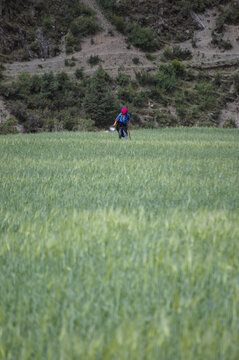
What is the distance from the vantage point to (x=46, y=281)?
2.36 meters

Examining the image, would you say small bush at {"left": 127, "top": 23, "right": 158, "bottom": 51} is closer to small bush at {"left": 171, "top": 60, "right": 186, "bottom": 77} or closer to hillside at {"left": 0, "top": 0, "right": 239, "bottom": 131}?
hillside at {"left": 0, "top": 0, "right": 239, "bottom": 131}

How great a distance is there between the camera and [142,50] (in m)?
93.3

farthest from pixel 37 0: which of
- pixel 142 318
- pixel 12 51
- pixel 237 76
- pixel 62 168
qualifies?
pixel 142 318

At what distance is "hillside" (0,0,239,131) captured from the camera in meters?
66.1

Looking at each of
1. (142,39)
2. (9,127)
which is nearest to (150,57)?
(142,39)

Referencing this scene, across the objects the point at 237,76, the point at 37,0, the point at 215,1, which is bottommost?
the point at 237,76

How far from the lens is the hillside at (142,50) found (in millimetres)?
66062

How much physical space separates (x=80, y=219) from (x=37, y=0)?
359ft

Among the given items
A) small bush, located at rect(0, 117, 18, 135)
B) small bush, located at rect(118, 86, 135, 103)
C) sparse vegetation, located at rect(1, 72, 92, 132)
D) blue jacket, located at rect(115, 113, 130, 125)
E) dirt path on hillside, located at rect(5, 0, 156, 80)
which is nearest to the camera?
blue jacket, located at rect(115, 113, 130, 125)

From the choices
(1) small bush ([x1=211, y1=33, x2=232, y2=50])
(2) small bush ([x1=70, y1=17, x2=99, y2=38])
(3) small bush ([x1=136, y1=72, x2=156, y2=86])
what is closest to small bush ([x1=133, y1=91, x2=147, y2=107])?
(3) small bush ([x1=136, y1=72, x2=156, y2=86])

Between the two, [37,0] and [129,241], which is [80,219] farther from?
[37,0]

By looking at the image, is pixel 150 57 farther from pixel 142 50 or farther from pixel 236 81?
pixel 236 81

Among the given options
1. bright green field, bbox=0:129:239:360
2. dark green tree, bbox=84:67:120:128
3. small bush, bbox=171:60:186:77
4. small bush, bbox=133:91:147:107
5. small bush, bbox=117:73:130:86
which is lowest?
bright green field, bbox=0:129:239:360

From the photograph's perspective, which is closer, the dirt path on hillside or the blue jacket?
the blue jacket
